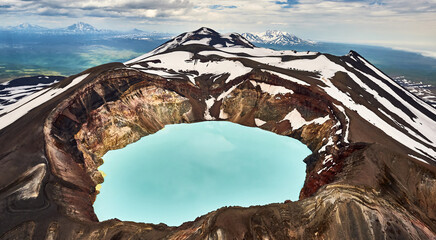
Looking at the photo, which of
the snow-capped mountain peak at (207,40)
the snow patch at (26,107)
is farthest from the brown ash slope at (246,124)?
the snow-capped mountain peak at (207,40)

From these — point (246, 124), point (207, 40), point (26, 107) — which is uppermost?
point (207, 40)

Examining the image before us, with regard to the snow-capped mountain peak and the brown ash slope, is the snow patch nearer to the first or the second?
the brown ash slope

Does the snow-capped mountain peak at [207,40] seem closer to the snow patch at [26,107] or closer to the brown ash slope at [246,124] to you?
the brown ash slope at [246,124]

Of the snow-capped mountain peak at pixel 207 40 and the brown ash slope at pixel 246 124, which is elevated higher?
the snow-capped mountain peak at pixel 207 40

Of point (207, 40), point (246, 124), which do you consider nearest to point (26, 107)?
point (246, 124)

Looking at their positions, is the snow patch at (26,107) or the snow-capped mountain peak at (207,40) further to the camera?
the snow-capped mountain peak at (207,40)

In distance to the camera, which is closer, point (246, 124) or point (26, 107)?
point (26, 107)

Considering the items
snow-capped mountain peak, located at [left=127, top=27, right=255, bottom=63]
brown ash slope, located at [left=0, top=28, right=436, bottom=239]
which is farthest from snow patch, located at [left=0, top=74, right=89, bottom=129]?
snow-capped mountain peak, located at [left=127, top=27, right=255, bottom=63]

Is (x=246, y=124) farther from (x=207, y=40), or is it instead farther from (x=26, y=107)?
(x=207, y=40)

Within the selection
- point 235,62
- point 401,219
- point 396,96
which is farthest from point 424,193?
point 235,62
